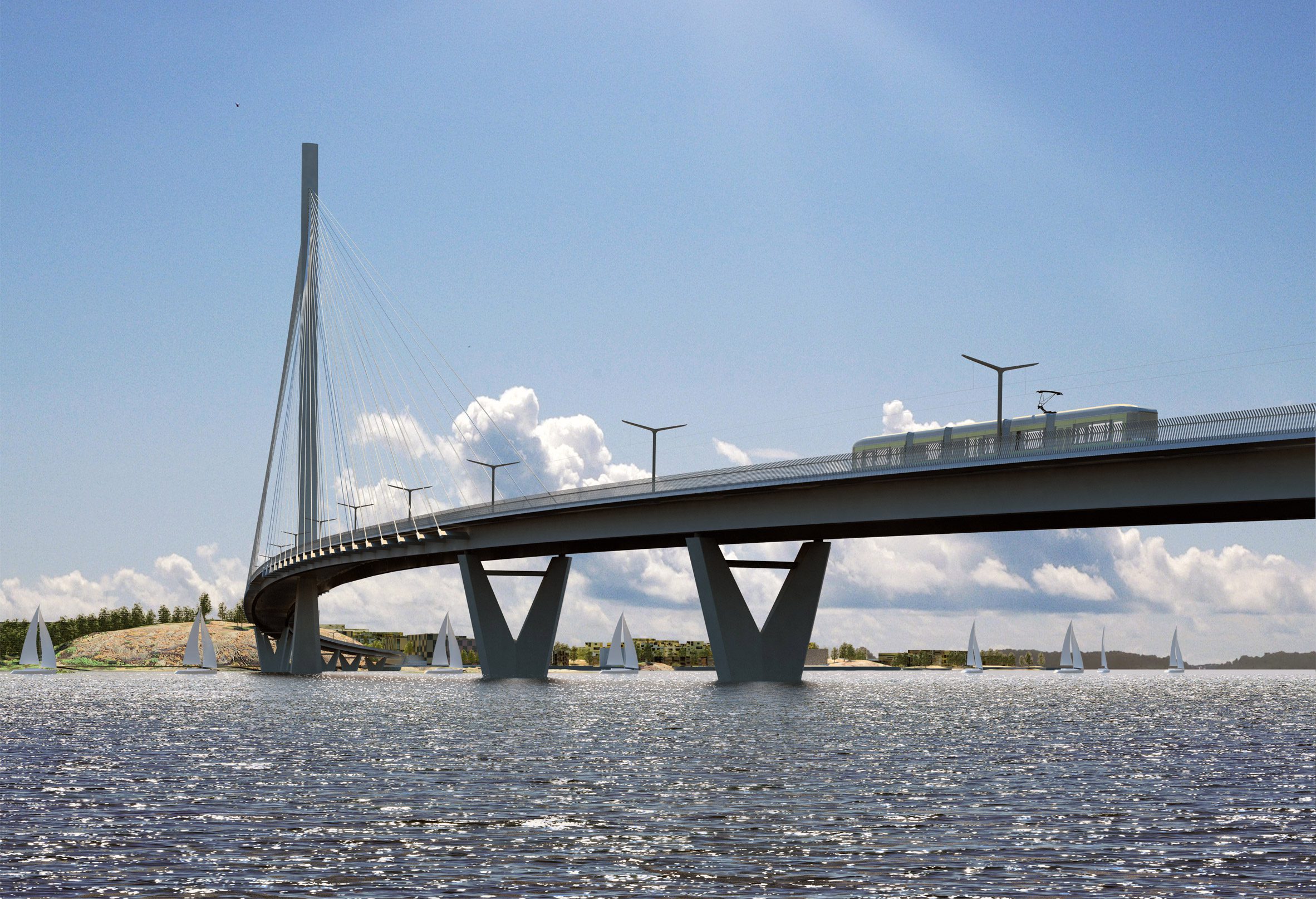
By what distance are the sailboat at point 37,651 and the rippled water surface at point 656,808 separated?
115 metres

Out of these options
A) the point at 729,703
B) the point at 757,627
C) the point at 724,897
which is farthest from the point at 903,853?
the point at 757,627

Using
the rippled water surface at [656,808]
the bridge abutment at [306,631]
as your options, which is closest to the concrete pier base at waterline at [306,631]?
the bridge abutment at [306,631]

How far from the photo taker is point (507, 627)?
89.3m

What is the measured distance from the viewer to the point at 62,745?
32.3 meters

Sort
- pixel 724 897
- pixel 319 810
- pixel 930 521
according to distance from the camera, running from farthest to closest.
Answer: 1. pixel 930 521
2. pixel 319 810
3. pixel 724 897

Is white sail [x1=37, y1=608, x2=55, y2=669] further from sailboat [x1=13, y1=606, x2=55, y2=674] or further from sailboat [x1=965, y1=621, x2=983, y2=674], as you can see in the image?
sailboat [x1=965, y1=621, x2=983, y2=674]

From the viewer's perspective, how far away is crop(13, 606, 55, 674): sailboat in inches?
5699

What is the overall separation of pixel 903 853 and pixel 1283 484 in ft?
124

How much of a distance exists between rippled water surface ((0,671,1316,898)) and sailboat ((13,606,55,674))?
115 meters

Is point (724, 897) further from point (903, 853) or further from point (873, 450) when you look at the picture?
point (873, 450)

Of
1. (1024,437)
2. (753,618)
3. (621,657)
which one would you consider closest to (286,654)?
(621,657)

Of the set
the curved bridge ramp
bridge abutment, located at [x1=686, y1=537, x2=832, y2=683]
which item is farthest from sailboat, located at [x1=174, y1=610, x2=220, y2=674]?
bridge abutment, located at [x1=686, y1=537, x2=832, y2=683]

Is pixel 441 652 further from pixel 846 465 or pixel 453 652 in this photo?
pixel 846 465

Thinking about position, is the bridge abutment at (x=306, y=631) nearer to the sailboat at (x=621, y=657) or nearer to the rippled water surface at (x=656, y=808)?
the sailboat at (x=621, y=657)
